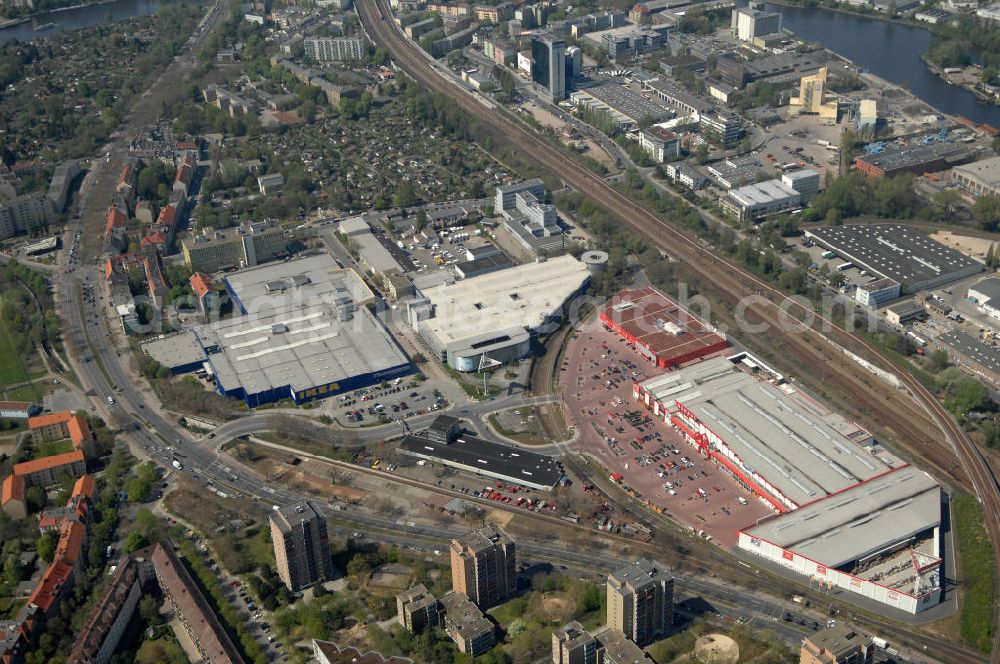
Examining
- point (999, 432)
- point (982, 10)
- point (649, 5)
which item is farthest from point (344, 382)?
point (982, 10)

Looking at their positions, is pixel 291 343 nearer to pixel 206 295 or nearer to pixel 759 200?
pixel 206 295

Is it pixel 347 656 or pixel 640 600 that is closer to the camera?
pixel 640 600

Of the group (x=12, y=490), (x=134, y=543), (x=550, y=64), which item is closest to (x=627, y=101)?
(x=550, y=64)

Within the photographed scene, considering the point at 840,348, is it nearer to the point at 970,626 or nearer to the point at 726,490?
the point at 726,490

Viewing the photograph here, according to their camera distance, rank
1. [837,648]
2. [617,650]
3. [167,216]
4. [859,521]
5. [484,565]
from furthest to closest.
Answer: [167,216]
[859,521]
[484,565]
[617,650]
[837,648]

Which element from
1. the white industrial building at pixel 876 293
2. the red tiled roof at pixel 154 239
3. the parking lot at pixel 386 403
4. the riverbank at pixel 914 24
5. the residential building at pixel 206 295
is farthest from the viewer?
the riverbank at pixel 914 24

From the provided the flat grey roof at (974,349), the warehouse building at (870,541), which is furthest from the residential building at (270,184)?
the warehouse building at (870,541)

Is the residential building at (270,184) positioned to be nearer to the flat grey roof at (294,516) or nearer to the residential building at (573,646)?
the flat grey roof at (294,516)

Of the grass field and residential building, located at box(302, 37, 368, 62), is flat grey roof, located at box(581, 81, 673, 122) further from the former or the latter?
the grass field
